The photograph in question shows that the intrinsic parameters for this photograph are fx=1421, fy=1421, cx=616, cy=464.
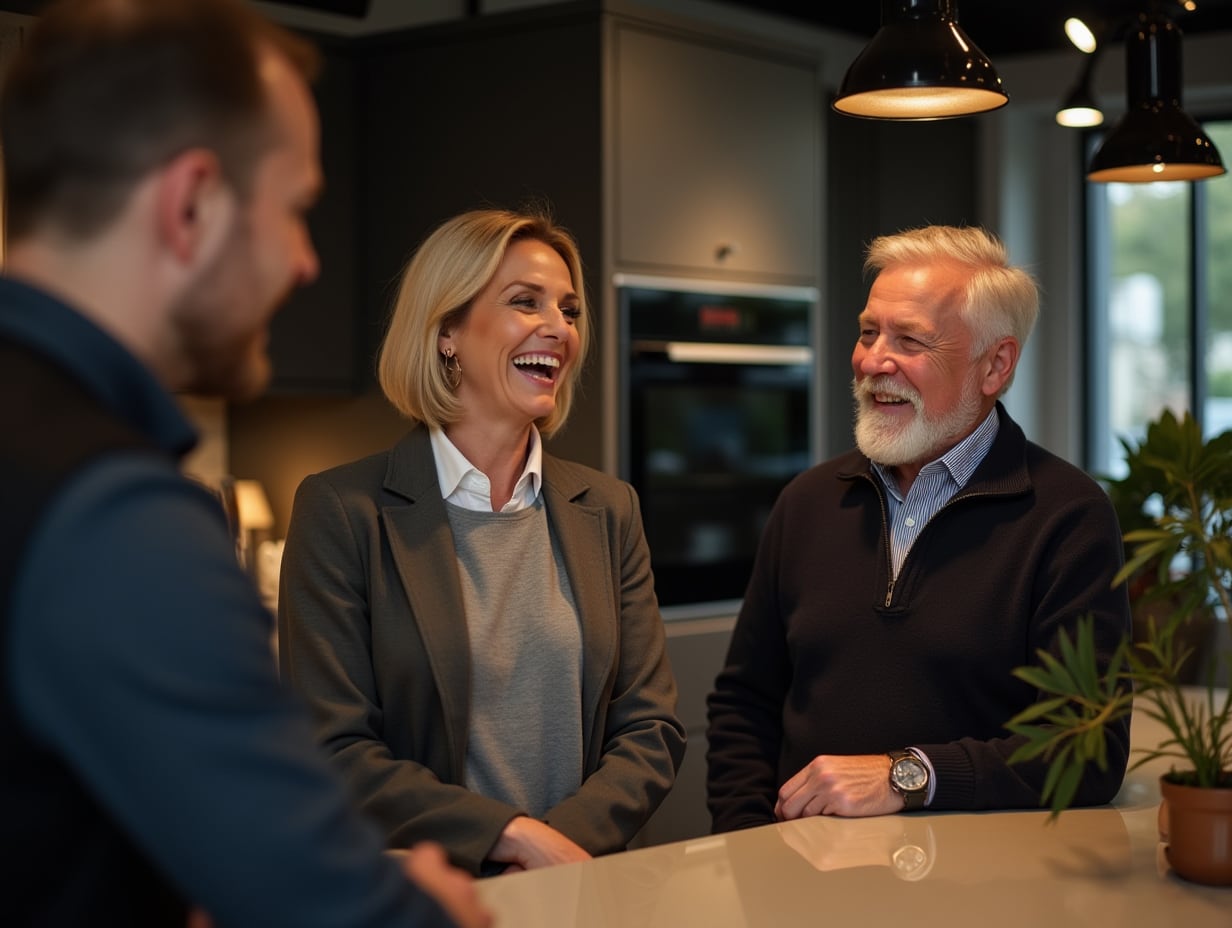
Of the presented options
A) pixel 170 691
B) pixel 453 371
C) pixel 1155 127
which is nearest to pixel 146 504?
pixel 170 691

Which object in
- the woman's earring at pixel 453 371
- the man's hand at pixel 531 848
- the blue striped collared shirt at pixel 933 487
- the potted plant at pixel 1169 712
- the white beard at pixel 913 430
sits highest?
the woman's earring at pixel 453 371

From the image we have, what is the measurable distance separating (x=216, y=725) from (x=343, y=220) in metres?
3.21

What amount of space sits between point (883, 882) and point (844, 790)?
0.31m

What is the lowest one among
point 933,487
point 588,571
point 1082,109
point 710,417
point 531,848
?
point 531,848

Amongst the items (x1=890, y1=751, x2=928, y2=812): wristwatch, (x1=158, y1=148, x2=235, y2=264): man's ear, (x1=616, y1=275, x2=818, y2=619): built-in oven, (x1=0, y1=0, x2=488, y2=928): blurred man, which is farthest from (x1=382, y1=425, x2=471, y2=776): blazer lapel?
(x1=616, y1=275, x2=818, y2=619): built-in oven

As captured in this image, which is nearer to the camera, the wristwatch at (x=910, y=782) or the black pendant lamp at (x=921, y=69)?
the black pendant lamp at (x=921, y=69)

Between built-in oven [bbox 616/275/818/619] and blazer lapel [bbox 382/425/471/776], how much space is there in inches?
58.8

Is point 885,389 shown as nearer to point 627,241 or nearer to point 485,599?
point 485,599

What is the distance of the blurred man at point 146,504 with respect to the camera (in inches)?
28.6

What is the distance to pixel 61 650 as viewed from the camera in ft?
2.37

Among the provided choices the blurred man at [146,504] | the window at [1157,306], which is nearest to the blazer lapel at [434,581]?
the blurred man at [146,504]

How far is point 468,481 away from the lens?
2.07 metres

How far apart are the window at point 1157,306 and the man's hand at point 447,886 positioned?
15.4ft

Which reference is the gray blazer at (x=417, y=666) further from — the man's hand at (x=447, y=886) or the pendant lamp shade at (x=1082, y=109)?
the pendant lamp shade at (x=1082, y=109)
